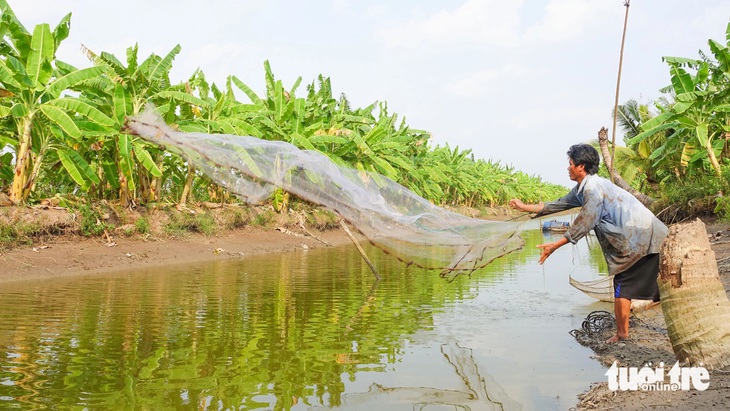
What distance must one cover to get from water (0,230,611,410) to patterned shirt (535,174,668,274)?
3.53ft

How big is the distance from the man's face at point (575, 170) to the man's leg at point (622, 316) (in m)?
1.19

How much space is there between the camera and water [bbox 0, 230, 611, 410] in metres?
4.76

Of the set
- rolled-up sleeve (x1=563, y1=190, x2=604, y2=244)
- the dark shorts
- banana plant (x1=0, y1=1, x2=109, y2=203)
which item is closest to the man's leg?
the dark shorts

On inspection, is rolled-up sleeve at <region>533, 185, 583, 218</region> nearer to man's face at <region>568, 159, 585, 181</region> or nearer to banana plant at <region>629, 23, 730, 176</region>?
man's face at <region>568, 159, 585, 181</region>

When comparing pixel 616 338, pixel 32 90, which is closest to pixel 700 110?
pixel 616 338

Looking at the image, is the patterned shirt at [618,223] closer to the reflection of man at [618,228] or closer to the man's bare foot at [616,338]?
the reflection of man at [618,228]

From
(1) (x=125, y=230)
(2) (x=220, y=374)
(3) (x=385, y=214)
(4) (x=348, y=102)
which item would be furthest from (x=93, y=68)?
(4) (x=348, y=102)

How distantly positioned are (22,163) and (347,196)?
31.1 ft

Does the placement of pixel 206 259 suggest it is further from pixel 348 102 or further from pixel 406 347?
pixel 348 102

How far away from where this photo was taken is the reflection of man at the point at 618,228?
214 inches

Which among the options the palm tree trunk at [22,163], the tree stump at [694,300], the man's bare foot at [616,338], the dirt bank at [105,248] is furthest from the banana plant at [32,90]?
the tree stump at [694,300]

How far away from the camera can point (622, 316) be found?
19.1 ft

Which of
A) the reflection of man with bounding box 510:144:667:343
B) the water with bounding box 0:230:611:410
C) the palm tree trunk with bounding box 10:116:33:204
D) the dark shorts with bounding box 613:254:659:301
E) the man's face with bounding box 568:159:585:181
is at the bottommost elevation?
the water with bounding box 0:230:611:410

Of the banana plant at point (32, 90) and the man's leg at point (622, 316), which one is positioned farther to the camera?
the banana plant at point (32, 90)
